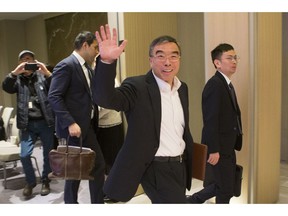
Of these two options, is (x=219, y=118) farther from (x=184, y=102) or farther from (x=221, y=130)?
(x=184, y=102)

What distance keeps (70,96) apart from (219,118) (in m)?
1.07

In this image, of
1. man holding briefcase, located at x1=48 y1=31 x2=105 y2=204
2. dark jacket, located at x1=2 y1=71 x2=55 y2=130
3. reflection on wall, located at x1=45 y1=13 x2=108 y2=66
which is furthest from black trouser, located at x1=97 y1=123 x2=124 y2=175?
reflection on wall, located at x1=45 y1=13 x2=108 y2=66

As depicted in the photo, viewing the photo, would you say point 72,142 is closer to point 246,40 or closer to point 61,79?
point 61,79

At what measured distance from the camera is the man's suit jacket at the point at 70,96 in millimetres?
2494

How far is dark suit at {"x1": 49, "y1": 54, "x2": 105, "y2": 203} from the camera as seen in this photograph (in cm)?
250

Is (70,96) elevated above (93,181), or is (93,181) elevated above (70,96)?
(70,96)

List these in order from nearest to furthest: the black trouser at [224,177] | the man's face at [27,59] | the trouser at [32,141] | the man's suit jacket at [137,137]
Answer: the man's suit jacket at [137,137], the black trouser at [224,177], the man's face at [27,59], the trouser at [32,141]

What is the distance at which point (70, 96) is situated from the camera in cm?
257

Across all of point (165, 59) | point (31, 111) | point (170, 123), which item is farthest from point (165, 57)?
point (31, 111)

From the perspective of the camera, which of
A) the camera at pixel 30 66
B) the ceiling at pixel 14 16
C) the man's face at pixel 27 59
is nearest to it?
the ceiling at pixel 14 16

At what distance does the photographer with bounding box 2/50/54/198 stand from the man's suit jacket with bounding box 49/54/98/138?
0.60 metres

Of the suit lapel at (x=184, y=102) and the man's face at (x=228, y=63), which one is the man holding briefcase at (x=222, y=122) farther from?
the suit lapel at (x=184, y=102)

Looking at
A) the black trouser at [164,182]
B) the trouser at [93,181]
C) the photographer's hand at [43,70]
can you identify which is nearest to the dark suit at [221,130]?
the black trouser at [164,182]

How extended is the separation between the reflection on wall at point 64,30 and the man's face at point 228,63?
143 cm
